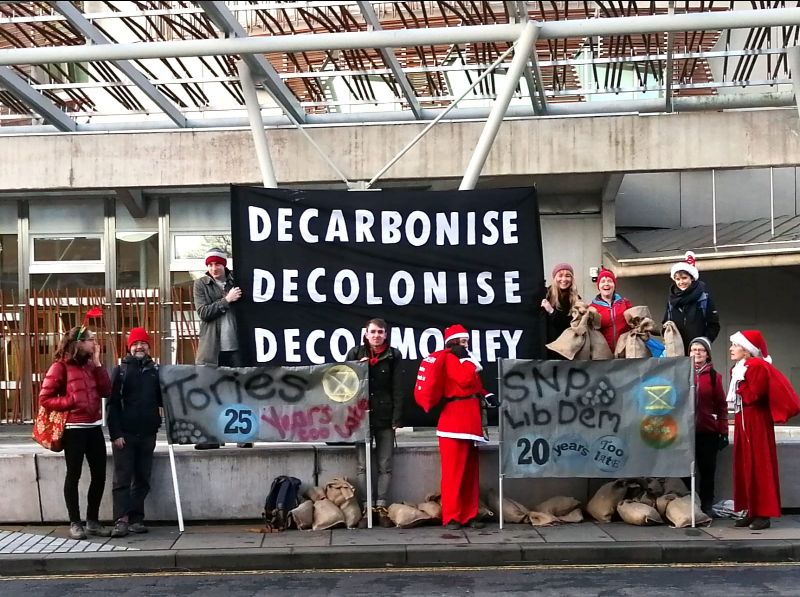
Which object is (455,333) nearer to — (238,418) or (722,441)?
(238,418)

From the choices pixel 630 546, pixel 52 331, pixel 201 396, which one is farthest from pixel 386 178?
pixel 630 546

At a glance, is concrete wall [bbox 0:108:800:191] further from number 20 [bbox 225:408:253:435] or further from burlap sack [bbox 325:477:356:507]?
burlap sack [bbox 325:477:356:507]

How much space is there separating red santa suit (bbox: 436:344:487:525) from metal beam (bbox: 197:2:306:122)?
179 inches

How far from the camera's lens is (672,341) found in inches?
379

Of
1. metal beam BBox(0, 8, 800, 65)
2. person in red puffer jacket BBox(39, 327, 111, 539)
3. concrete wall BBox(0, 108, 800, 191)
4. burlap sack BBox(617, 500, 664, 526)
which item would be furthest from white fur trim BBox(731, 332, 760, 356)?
concrete wall BBox(0, 108, 800, 191)

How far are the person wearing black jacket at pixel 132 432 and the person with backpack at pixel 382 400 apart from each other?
1.88m

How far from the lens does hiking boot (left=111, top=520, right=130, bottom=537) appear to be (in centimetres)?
909

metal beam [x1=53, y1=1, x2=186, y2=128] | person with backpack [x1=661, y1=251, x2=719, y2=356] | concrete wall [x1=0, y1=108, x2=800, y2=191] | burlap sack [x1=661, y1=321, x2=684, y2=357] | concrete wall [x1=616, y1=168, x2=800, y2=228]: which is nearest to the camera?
burlap sack [x1=661, y1=321, x2=684, y2=357]

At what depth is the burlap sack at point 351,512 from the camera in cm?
932

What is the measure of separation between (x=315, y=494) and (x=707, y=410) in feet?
11.8

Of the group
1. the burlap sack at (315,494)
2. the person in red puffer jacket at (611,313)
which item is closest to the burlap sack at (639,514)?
the person in red puffer jacket at (611,313)

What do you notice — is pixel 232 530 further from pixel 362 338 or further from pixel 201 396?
pixel 362 338

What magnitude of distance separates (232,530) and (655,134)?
35.9ft

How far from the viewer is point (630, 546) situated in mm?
8445
